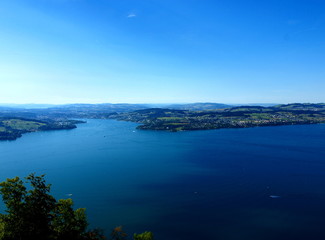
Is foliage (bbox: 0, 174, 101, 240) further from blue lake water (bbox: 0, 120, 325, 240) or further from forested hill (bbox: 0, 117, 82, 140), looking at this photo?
forested hill (bbox: 0, 117, 82, 140)

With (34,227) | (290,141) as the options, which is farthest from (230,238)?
(290,141)

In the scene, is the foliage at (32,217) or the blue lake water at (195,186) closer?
the foliage at (32,217)

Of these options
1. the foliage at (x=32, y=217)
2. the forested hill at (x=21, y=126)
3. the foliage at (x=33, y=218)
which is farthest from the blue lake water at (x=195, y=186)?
the forested hill at (x=21, y=126)

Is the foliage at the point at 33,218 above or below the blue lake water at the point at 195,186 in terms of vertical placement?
above

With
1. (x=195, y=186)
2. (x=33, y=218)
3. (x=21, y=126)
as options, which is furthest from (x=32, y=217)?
(x=21, y=126)

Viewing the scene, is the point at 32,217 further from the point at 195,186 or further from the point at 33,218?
the point at 195,186

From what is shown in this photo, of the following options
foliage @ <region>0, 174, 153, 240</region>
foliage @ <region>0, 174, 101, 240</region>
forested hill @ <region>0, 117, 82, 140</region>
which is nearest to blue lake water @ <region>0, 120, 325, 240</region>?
foliage @ <region>0, 174, 153, 240</region>

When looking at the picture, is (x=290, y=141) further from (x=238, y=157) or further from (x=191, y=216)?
(x=191, y=216)

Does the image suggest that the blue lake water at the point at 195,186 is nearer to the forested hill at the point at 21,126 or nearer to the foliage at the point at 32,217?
the foliage at the point at 32,217
